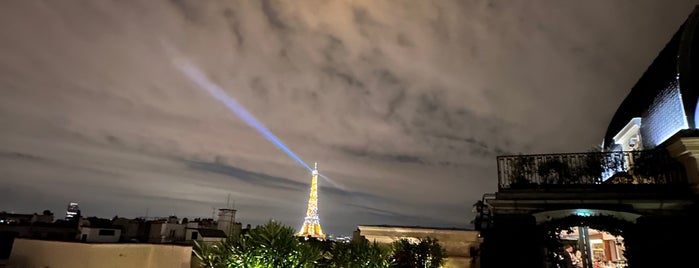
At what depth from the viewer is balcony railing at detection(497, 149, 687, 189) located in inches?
435

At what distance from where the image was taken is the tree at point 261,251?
5066 mm

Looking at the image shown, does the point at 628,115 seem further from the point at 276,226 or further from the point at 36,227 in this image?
the point at 36,227

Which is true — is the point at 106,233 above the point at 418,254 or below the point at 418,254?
below

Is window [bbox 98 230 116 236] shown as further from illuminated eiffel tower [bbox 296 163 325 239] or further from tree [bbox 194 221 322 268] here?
illuminated eiffel tower [bbox 296 163 325 239]

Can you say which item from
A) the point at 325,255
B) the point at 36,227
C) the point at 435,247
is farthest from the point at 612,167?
the point at 36,227

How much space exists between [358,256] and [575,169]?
334 inches

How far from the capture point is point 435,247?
969 cm

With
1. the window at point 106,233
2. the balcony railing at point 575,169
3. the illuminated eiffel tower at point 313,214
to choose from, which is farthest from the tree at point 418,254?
the illuminated eiffel tower at point 313,214

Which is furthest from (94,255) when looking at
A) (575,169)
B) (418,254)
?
(575,169)

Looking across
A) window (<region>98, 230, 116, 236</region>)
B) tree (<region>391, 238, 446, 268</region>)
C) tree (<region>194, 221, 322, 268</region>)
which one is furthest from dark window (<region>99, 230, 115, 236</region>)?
tree (<region>194, 221, 322, 268</region>)

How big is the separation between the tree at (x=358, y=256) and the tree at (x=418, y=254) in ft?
6.83

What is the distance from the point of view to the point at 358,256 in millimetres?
6953

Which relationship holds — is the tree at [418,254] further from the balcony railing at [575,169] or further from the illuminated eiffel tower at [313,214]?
the illuminated eiffel tower at [313,214]

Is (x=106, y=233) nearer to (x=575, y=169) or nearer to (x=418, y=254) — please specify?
(x=418, y=254)
